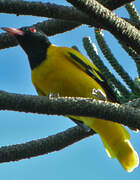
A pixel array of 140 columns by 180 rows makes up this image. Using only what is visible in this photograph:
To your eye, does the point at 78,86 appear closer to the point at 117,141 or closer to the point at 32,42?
the point at 117,141

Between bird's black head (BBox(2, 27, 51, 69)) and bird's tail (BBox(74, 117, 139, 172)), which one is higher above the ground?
bird's black head (BBox(2, 27, 51, 69))

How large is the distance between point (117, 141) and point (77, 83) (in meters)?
0.92

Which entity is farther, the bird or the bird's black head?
the bird's black head

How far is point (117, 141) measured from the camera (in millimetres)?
3666

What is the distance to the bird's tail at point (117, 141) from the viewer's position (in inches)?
139

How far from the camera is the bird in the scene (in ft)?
11.0

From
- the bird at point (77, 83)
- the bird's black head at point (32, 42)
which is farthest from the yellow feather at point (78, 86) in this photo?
the bird's black head at point (32, 42)

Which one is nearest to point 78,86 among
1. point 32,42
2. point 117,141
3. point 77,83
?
point 77,83

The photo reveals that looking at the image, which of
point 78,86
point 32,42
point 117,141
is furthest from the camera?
point 32,42

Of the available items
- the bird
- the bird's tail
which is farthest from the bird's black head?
the bird's tail

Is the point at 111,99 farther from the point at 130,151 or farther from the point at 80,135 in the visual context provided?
the point at 80,135

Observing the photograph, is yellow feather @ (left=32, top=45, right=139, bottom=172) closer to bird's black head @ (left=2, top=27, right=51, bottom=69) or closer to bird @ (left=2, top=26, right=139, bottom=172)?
bird @ (left=2, top=26, right=139, bottom=172)

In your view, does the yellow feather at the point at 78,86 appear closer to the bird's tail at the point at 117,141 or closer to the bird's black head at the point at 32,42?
the bird's tail at the point at 117,141

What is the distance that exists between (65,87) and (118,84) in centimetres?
99
